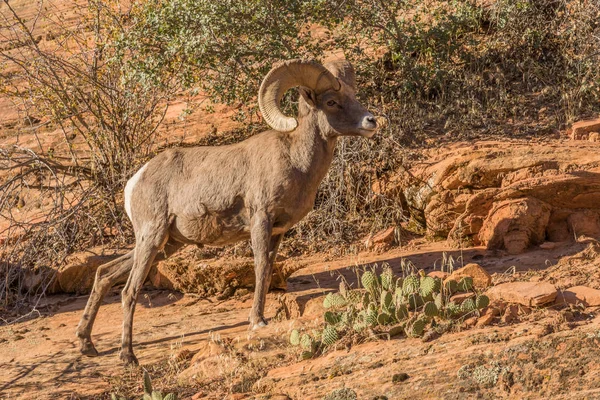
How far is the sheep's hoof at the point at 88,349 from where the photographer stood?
335 inches

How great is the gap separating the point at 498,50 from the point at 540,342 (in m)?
9.01

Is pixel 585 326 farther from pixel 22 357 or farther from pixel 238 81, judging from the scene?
pixel 238 81

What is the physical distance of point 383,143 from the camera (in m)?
11.9

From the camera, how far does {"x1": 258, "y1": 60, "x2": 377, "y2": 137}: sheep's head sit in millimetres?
8266

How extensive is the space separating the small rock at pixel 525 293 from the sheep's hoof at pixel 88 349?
161 inches

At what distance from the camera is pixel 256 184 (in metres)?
8.30

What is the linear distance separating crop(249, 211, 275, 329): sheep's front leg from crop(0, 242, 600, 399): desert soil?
0.97ft

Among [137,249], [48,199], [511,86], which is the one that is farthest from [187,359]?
[511,86]

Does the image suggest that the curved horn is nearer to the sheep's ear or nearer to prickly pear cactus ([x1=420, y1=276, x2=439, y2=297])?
the sheep's ear

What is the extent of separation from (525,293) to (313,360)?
1819mm

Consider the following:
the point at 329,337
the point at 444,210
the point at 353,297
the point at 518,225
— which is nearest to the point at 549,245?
the point at 518,225

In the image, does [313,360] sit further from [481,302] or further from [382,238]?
[382,238]


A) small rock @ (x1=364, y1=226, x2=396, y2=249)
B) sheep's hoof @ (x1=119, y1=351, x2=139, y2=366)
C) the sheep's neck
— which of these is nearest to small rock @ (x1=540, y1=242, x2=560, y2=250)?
small rock @ (x1=364, y1=226, x2=396, y2=249)

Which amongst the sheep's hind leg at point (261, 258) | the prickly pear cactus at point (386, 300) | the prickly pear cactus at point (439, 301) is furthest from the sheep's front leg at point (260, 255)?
the prickly pear cactus at point (439, 301)
